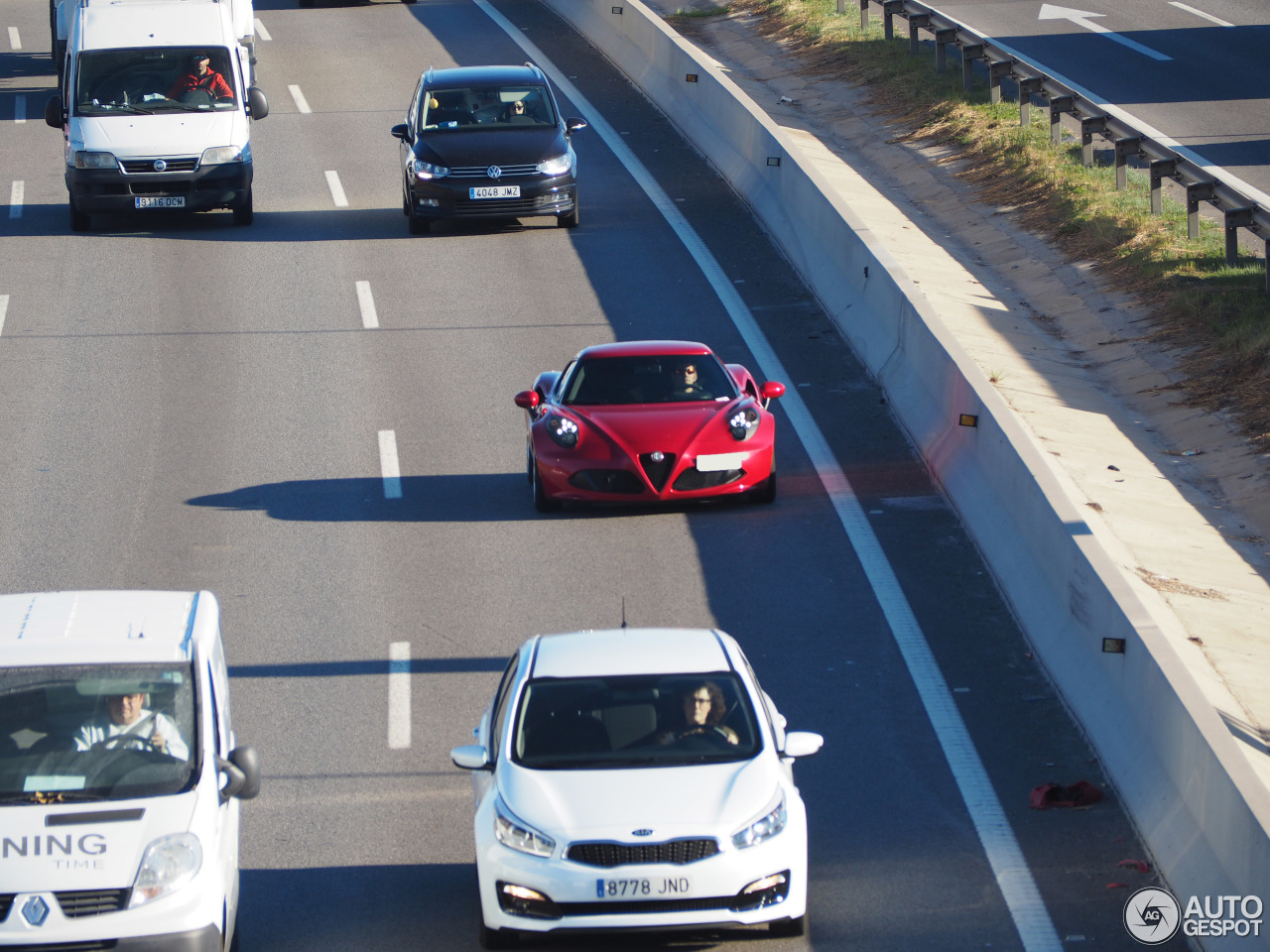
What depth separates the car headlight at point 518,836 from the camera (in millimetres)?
7770

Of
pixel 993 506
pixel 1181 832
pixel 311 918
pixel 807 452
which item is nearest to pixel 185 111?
pixel 807 452

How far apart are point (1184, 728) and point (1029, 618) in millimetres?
3137

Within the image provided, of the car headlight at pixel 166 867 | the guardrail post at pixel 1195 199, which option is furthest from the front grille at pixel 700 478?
the guardrail post at pixel 1195 199

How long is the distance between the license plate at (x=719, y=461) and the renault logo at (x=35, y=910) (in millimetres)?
7815

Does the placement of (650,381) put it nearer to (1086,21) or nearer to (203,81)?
(203,81)

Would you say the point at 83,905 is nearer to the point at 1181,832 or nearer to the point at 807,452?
the point at 1181,832

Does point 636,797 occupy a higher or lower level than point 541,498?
higher

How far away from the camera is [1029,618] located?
→ 11.7 meters

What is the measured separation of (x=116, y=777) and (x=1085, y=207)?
16844 millimetres

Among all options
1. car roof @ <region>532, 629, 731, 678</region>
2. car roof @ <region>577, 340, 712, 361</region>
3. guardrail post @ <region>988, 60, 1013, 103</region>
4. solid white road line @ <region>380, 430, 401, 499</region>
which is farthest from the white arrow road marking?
car roof @ <region>532, 629, 731, 678</region>

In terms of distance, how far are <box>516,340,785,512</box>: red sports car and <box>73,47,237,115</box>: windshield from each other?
11206 millimetres

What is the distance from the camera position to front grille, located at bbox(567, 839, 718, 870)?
→ 7719 millimetres

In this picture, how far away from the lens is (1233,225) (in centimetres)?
1864

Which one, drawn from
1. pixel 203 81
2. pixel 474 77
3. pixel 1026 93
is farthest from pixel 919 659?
pixel 203 81
